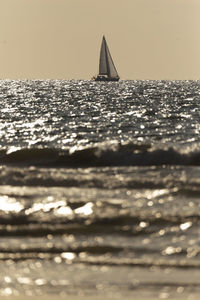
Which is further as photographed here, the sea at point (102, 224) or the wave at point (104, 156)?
the wave at point (104, 156)

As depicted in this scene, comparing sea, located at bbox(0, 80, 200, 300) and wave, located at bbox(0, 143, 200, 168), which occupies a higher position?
sea, located at bbox(0, 80, 200, 300)

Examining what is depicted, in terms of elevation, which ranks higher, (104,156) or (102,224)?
(102,224)

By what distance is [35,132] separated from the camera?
2135 inches

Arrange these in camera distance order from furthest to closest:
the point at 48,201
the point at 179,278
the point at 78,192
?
1. the point at 78,192
2. the point at 48,201
3. the point at 179,278

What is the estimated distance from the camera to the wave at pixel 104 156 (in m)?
32.2

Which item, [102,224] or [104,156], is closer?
[102,224]

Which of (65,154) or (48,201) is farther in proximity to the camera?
(65,154)

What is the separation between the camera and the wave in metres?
32.2

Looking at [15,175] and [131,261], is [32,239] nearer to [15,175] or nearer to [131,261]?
[131,261]

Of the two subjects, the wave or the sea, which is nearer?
the sea

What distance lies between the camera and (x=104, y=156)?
3466 centimetres

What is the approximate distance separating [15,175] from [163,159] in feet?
32.3

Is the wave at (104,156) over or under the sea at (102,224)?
under

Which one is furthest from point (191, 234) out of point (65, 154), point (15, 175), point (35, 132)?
point (35, 132)
